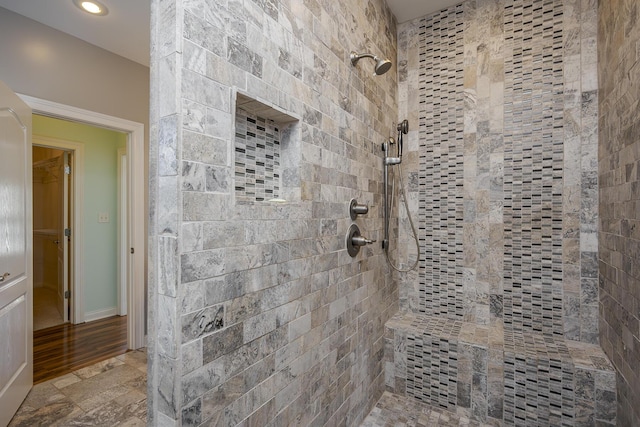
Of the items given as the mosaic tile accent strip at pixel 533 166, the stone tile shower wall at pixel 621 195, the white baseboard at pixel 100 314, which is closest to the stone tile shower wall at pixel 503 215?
the mosaic tile accent strip at pixel 533 166

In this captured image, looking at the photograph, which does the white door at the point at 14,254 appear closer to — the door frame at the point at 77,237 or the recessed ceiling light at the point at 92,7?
the recessed ceiling light at the point at 92,7

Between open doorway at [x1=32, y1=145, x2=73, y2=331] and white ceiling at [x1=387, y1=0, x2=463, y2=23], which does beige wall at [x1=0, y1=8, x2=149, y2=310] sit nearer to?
open doorway at [x1=32, y1=145, x2=73, y2=331]

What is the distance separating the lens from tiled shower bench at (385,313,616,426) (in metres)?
1.68

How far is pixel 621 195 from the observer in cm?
155

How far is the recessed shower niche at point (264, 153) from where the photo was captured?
1167mm

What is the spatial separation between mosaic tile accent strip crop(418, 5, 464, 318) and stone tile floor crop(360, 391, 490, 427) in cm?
63

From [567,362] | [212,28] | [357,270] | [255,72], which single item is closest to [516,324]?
[567,362]

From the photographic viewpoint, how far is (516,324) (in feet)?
6.93

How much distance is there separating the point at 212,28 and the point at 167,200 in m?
0.53

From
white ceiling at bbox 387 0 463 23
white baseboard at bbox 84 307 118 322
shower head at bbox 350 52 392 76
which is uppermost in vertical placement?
white ceiling at bbox 387 0 463 23

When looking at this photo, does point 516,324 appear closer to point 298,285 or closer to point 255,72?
point 298,285

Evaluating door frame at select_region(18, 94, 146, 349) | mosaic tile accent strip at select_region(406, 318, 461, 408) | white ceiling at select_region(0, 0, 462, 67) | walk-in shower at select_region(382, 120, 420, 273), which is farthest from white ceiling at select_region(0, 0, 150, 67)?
mosaic tile accent strip at select_region(406, 318, 461, 408)

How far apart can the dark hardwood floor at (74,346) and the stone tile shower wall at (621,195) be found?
3.43 meters

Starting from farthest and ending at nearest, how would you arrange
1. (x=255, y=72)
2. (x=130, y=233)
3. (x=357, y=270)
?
(x=130, y=233), (x=357, y=270), (x=255, y=72)
